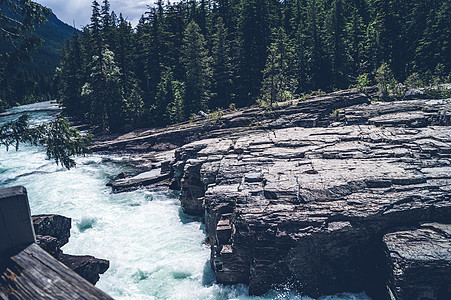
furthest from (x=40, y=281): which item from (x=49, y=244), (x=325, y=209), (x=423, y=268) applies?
(x=423, y=268)

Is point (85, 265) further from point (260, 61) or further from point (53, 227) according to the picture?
point (260, 61)

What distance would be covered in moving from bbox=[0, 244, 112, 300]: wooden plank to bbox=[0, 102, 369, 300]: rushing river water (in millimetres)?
9649

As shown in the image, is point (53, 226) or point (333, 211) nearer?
point (53, 226)

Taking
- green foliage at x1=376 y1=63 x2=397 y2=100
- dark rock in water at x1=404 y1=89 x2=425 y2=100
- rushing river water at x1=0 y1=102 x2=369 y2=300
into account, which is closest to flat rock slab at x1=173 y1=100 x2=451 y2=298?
rushing river water at x1=0 y1=102 x2=369 y2=300

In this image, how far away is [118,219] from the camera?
17078 millimetres

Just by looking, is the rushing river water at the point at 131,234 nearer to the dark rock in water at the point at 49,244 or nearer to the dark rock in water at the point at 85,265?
the dark rock in water at the point at 85,265

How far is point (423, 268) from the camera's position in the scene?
8180 mm

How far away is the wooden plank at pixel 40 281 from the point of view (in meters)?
1.93

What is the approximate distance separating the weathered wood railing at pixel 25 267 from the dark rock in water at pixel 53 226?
7.78 m

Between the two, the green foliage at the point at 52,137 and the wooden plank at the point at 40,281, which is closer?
the wooden plank at the point at 40,281

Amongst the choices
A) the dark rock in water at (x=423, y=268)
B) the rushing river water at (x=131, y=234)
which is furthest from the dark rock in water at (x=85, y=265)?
the dark rock in water at (x=423, y=268)

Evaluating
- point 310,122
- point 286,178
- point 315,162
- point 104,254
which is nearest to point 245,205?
point 286,178

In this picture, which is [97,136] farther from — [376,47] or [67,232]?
[376,47]

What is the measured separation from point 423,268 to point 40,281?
9.91 meters
